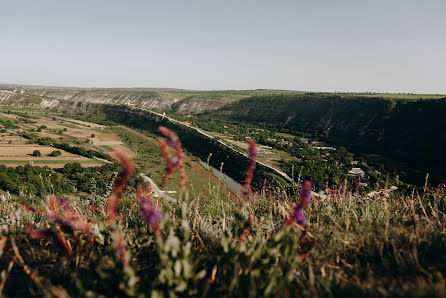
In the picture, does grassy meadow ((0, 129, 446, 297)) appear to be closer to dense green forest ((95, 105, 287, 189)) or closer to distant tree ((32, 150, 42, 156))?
dense green forest ((95, 105, 287, 189))

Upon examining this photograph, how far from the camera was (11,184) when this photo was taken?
49.0m

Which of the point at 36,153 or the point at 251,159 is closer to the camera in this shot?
the point at 251,159

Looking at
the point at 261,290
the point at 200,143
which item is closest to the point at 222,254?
the point at 261,290

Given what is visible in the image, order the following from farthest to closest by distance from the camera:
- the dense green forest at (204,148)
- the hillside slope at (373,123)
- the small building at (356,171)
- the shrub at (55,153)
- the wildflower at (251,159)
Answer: the shrub at (55,153), the hillside slope at (373,123), the dense green forest at (204,148), the small building at (356,171), the wildflower at (251,159)

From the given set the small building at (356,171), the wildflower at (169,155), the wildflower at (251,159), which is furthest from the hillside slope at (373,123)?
the wildflower at (169,155)

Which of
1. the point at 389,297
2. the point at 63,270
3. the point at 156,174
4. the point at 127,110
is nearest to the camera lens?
the point at 389,297

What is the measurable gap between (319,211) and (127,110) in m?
188

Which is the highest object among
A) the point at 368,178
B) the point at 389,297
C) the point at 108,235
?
the point at 389,297

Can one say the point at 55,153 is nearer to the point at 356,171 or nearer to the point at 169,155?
the point at 356,171

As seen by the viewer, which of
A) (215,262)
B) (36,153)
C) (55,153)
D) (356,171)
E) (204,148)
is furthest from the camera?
(204,148)

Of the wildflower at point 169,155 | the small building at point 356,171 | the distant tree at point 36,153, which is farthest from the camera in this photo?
the distant tree at point 36,153

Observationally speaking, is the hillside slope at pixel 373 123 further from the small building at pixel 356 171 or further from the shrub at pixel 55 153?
the shrub at pixel 55 153

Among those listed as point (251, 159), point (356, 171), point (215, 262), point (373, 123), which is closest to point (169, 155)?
point (251, 159)

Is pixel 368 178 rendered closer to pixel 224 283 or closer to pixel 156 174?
pixel 156 174
